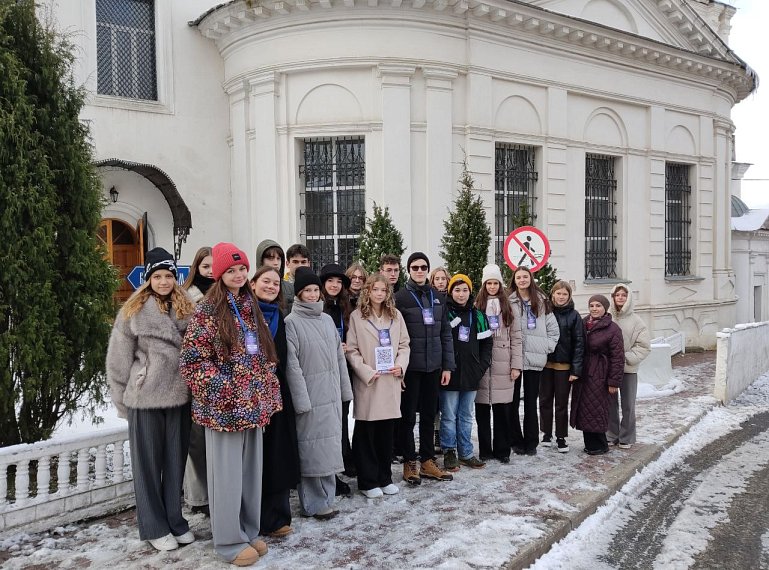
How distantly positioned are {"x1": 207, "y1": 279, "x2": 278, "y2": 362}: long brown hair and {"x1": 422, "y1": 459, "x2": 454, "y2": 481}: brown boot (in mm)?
2302

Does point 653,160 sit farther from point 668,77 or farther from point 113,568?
point 113,568

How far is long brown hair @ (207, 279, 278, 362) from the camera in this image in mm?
4230

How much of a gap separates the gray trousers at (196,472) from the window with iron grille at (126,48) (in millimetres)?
9851

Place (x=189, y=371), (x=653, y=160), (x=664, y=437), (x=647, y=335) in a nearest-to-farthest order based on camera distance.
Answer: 1. (x=189, y=371)
2. (x=647, y=335)
3. (x=664, y=437)
4. (x=653, y=160)

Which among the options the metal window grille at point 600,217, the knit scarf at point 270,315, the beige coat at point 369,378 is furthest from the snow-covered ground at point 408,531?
the metal window grille at point 600,217

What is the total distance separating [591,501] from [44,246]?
16.1 ft

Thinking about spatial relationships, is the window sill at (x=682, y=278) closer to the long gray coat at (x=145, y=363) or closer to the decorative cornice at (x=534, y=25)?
the decorative cornice at (x=534, y=25)

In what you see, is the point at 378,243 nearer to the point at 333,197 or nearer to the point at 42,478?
the point at 333,197

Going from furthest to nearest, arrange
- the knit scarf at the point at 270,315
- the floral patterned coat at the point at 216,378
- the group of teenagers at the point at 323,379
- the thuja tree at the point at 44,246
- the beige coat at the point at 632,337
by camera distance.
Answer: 1. the beige coat at the point at 632,337
2. the thuja tree at the point at 44,246
3. the knit scarf at the point at 270,315
4. the group of teenagers at the point at 323,379
5. the floral patterned coat at the point at 216,378

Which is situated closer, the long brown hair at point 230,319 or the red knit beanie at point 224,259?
the long brown hair at point 230,319

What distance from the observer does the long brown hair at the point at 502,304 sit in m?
6.68

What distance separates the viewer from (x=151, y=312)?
4.43m

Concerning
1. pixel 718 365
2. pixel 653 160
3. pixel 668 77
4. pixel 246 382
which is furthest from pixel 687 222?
pixel 246 382

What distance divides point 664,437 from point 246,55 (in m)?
10.0
